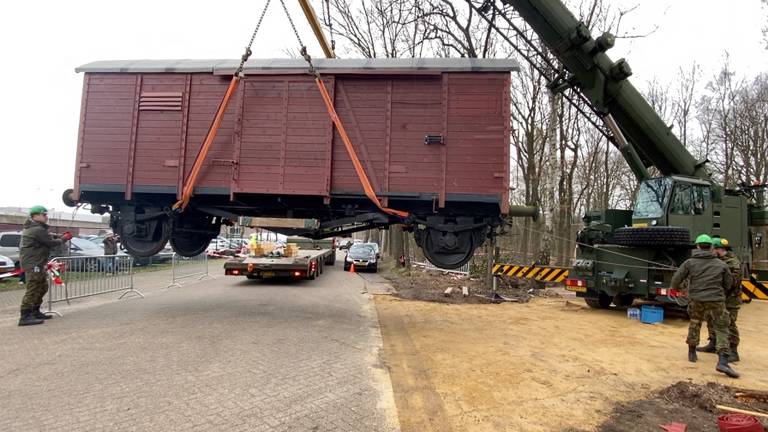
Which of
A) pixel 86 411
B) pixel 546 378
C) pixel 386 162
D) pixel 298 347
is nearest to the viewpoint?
pixel 86 411

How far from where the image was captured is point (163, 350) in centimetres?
542

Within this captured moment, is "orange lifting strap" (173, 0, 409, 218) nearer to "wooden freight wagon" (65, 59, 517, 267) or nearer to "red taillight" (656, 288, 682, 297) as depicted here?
"wooden freight wagon" (65, 59, 517, 267)

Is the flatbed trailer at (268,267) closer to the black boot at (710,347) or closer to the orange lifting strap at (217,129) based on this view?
the orange lifting strap at (217,129)

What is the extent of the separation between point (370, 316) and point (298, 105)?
167 inches

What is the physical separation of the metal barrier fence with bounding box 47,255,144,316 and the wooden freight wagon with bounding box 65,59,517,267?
1.56 metres

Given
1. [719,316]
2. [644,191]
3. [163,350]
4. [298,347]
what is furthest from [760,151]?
[163,350]

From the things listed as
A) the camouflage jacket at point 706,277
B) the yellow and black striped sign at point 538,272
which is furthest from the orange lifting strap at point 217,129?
the yellow and black striped sign at point 538,272

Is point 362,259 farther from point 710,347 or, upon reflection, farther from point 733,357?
point 733,357

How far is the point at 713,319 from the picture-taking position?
5.82 metres

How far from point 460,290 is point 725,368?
747 centimetres

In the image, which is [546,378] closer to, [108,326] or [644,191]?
[108,326]

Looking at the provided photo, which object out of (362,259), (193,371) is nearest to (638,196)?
(193,371)

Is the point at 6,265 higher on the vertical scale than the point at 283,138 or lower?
lower

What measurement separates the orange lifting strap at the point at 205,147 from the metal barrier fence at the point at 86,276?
2677mm
